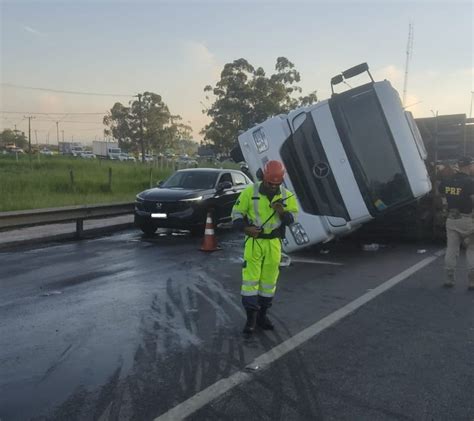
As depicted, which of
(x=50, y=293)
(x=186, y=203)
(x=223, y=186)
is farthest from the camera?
(x=223, y=186)

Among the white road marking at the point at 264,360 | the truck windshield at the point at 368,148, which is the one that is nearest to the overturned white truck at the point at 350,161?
the truck windshield at the point at 368,148

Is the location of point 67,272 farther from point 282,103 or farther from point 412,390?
point 282,103

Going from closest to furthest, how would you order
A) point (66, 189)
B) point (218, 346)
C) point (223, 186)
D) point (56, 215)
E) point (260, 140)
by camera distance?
point (218, 346), point (260, 140), point (56, 215), point (223, 186), point (66, 189)

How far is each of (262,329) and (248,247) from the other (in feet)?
2.64

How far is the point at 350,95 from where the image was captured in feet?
26.3

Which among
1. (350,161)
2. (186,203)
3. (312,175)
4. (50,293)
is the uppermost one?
(350,161)

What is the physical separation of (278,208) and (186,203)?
6.48m

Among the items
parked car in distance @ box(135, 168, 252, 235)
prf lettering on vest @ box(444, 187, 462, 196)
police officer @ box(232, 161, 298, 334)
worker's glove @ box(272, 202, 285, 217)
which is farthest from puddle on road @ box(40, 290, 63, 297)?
prf lettering on vest @ box(444, 187, 462, 196)

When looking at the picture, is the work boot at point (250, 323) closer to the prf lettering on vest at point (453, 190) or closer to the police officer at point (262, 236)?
the police officer at point (262, 236)

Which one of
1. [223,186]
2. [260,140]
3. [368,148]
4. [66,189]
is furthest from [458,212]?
[66,189]

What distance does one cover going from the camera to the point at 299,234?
26.7ft

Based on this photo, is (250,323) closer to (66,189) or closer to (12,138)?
(66,189)

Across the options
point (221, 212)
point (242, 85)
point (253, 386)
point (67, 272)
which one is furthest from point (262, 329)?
point (242, 85)

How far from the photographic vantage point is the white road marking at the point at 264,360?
11.0 ft
